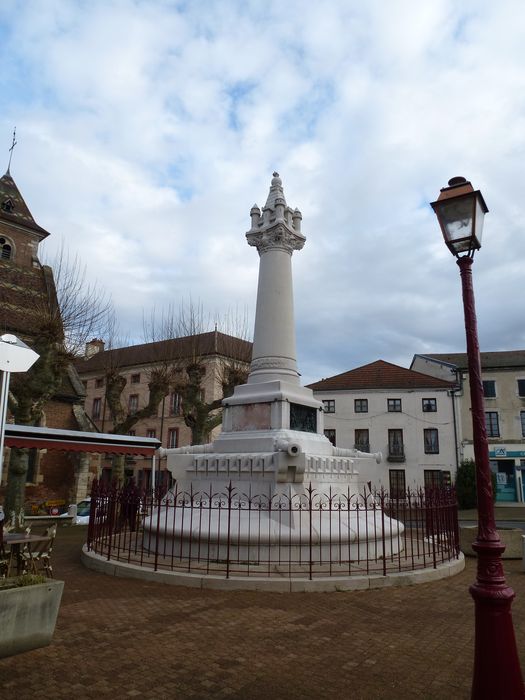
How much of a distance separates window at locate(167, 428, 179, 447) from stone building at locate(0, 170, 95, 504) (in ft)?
44.9

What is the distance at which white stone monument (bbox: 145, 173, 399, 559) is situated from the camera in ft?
30.3

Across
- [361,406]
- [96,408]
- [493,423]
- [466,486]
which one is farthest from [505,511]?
[96,408]

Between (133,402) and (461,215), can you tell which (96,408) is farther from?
(461,215)

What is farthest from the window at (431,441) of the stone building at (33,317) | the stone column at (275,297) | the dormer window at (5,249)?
the dormer window at (5,249)

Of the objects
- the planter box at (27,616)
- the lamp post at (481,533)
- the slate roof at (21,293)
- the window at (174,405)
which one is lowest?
the planter box at (27,616)

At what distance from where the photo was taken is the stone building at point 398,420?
1359 inches

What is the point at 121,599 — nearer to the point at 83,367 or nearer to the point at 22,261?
the point at 22,261

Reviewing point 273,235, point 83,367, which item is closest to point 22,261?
point 83,367

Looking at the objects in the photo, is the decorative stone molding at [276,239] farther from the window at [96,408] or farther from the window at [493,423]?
the window at [96,408]

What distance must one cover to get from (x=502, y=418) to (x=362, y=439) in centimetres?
1038

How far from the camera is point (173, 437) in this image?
42750 millimetres

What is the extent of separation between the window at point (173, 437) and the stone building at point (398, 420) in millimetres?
13352

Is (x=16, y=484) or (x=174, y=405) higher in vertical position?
(x=174, y=405)

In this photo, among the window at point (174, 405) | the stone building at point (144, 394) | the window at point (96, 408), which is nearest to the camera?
the stone building at point (144, 394)
